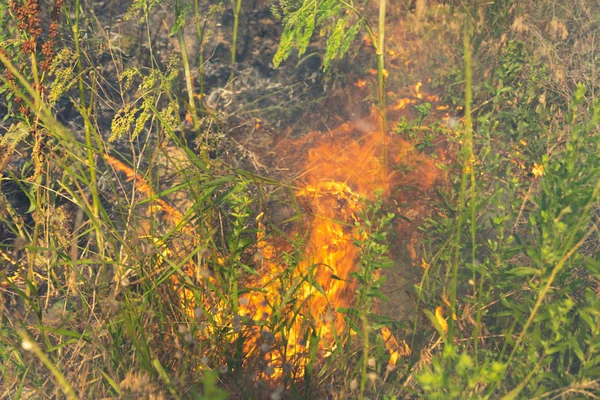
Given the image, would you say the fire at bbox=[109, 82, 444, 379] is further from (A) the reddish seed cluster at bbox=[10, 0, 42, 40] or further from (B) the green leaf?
(A) the reddish seed cluster at bbox=[10, 0, 42, 40]

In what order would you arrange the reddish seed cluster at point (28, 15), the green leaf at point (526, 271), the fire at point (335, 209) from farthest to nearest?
the fire at point (335, 209)
the reddish seed cluster at point (28, 15)
the green leaf at point (526, 271)

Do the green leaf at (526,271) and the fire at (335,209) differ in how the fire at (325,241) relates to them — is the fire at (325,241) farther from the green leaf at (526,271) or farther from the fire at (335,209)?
the green leaf at (526,271)

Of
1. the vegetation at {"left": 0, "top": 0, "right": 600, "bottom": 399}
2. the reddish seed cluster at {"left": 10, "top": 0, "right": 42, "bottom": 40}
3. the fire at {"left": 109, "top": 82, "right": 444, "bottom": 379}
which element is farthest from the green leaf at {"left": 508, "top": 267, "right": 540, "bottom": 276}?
the reddish seed cluster at {"left": 10, "top": 0, "right": 42, "bottom": 40}

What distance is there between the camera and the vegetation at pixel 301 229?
182 cm

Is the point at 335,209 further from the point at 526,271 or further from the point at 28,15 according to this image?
the point at 28,15

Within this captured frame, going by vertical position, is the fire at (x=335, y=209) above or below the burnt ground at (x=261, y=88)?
below

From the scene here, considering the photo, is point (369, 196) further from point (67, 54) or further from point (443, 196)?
point (67, 54)

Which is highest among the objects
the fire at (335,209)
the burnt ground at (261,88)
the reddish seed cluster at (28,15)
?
the reddish seed cluster at (28,15)

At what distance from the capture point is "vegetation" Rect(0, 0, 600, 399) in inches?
71.7

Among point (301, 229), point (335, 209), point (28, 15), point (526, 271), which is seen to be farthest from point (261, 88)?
point (526, 271)

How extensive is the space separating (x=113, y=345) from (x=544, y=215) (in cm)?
130

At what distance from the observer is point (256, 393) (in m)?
A: 1.93

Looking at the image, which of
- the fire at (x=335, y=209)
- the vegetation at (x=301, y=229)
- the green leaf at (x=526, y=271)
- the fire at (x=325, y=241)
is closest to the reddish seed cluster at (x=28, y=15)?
the vegetation at (x=301, y=229)

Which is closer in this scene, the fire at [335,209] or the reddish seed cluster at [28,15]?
the reddish seed cluster at [28,15]
